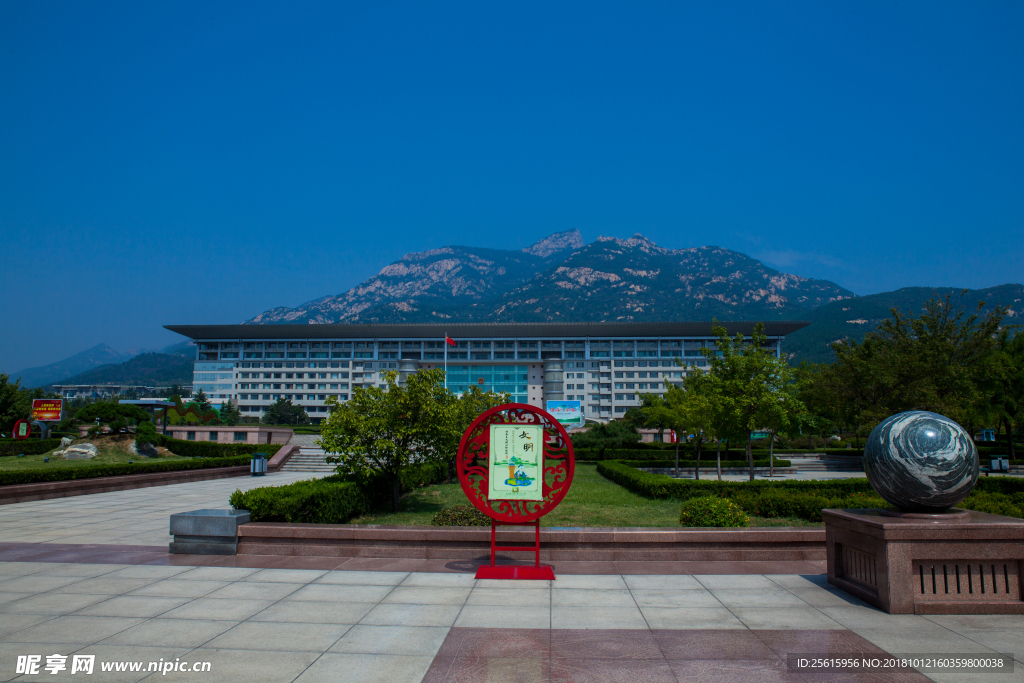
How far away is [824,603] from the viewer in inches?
253

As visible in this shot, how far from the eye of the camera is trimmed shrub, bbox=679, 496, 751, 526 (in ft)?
31.3

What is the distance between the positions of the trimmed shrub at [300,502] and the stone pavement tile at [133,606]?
2294 millimetres

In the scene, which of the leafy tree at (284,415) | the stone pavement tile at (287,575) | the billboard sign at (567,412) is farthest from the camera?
the leafy tree at (284,415)

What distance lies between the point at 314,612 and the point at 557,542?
3.69 meters

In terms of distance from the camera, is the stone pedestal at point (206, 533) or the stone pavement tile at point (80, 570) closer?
the stone pavement tile at point (80, 570)

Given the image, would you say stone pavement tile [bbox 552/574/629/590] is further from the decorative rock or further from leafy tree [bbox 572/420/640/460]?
the decorative rock

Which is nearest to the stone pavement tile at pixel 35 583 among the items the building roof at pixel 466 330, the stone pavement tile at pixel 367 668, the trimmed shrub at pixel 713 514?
the stone pavement tile at pixel 367 668

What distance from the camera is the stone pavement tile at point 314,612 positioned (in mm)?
5918

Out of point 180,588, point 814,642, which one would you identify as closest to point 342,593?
point 180,588

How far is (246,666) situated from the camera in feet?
15.5

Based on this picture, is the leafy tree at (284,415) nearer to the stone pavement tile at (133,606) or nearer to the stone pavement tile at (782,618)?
the stone pavement tile at (133,606)

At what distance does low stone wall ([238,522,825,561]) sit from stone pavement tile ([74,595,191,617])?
7.01ft

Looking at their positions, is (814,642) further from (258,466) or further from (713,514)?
(258,466)

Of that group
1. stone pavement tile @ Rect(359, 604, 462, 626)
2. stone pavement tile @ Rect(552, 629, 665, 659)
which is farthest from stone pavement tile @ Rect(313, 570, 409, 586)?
stone pavement tile @ Rect(552, 629, 665, 659)
